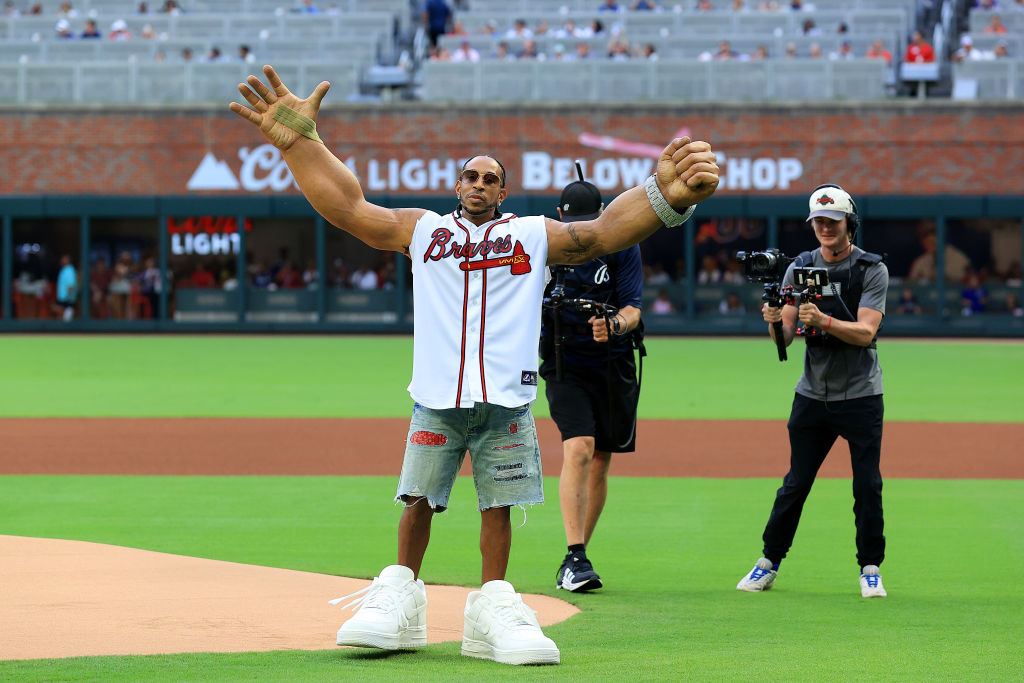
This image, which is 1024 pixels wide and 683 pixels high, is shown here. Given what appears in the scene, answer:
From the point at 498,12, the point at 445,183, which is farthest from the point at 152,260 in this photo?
the point at 498,12

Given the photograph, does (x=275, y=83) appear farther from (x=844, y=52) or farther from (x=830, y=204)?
(x=844, y=52)

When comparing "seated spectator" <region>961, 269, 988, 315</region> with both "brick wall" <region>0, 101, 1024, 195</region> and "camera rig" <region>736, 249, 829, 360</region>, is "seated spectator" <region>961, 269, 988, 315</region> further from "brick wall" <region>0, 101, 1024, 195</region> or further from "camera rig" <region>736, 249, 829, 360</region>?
"camera rig" <region>736, 249, 829, 360</region>

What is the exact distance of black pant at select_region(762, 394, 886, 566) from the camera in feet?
23.3

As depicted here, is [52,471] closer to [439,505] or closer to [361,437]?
[361,437]

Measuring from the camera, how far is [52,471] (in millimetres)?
11227

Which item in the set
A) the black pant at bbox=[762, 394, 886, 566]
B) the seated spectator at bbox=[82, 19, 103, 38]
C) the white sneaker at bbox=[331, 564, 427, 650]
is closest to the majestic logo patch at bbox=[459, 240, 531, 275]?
the white sneaker at bbox=[331, 564, 427, 650]

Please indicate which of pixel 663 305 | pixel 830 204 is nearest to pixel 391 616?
pixel 830 204

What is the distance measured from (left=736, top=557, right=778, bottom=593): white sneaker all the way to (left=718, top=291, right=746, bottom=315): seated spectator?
84.8 feet

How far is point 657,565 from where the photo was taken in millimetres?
7750

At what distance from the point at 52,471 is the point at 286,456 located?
1.96m

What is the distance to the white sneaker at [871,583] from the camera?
6887mm

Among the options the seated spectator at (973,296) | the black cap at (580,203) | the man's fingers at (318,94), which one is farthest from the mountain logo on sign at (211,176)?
the man's fingers at (318,94)

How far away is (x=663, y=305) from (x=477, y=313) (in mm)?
27458

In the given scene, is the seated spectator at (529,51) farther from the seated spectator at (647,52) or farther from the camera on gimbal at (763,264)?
the camera on gimbal at (763,264)
